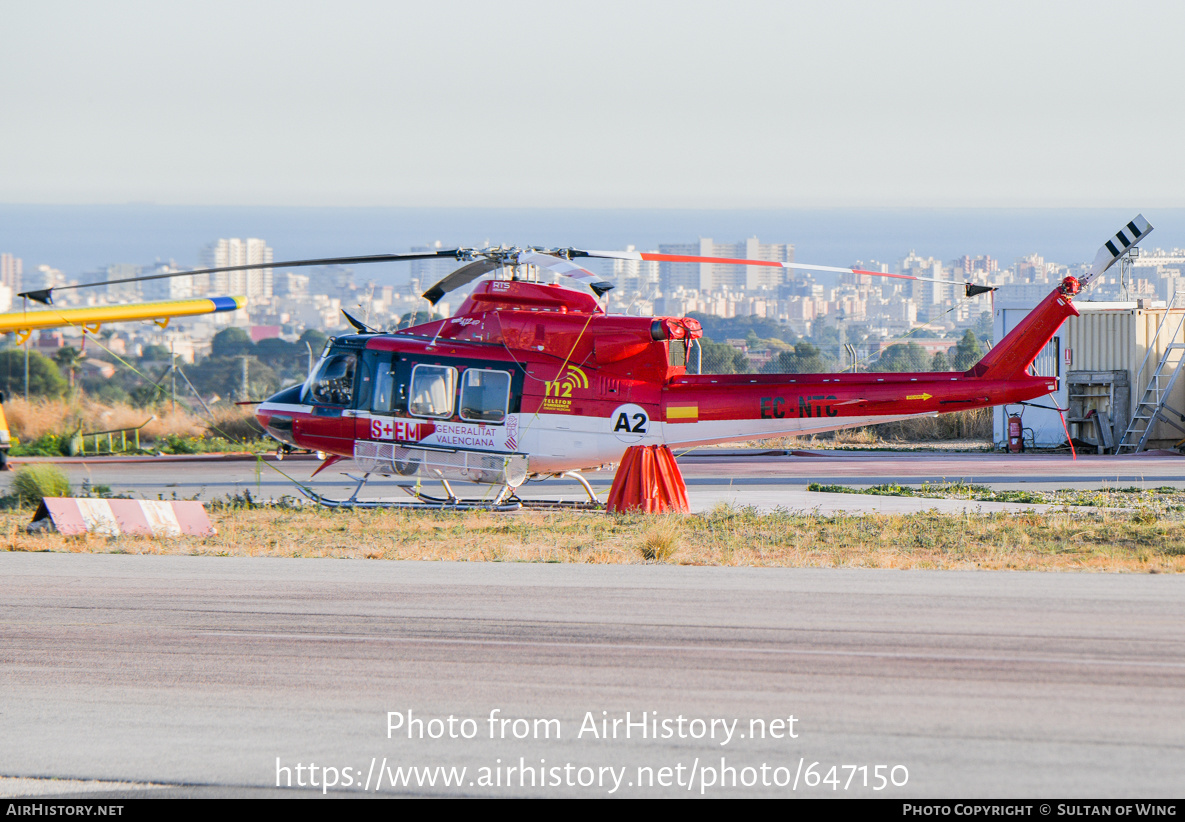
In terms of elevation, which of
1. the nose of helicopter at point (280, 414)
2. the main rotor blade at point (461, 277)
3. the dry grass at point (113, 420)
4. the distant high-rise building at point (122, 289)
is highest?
the distant high-rise building at point (122, 289)

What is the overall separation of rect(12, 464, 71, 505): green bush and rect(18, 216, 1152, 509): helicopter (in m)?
5.09

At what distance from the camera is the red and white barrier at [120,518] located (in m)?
14.9

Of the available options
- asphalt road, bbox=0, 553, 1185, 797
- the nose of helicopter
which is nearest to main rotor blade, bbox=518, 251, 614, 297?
the nose of helicopter

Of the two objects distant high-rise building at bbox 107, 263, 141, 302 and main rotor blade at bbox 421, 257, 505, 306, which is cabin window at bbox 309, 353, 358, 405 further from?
distant high-rise building at bbox 107, 263, 141, 302

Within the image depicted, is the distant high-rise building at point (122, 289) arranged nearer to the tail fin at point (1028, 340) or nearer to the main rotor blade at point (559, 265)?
the main rotor blade at point (559, 265)

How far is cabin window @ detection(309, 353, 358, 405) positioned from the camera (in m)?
17.3

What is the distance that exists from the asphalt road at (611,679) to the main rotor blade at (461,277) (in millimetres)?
5577

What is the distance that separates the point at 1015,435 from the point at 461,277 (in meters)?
17.2

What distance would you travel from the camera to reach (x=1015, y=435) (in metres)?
27.9

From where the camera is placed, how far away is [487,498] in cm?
1836

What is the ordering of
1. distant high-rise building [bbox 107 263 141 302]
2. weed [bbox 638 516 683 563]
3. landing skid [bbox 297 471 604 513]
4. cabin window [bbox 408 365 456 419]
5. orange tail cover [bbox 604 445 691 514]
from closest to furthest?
weed [bbox 638 516 683 563] < orange tail cover [bbox 604 445 691 514] < cabin window [bbox 408 365 456 419] < landing skid [bbox 297 471 604 513] < distant high-rise building [bbox 107 263 141 302]

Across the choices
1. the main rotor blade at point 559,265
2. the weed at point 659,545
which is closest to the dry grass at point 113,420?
the main rotor blade at point 559,265

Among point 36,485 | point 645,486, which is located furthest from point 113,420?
point 645,486
